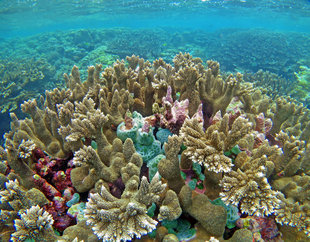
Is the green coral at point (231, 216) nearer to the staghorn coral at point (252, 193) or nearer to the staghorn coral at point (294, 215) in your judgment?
the staghorn coral at point (252, 193)

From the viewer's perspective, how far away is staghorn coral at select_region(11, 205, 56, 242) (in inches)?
68.6

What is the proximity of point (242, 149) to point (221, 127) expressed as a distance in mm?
470

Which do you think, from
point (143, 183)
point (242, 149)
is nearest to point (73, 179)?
point (143, 183)

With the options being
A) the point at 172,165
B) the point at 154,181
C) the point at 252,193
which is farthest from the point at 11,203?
the point at 252,193

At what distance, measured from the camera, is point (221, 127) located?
2.56 metres

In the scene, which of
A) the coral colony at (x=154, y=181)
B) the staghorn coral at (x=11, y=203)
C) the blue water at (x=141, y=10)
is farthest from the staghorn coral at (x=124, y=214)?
the blue water at (x=141, y=10)

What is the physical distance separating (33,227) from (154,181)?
1.36m

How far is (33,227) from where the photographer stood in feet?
5.93

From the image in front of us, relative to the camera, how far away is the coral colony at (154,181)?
6.09ft

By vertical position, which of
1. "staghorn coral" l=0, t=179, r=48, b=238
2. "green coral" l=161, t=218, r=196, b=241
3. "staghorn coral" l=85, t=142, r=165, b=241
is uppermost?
"staghorn coral" l=85, t=142, r=165, b=241

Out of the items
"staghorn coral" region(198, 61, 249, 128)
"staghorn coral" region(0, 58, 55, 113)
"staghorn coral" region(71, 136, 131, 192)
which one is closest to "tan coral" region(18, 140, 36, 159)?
"staghorn coral" region(71, 136, 131, 192)

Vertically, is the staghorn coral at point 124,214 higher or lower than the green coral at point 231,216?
higher

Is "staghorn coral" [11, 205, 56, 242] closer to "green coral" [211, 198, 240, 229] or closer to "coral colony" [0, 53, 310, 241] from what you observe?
"coral colony" [0, 53, 310, 241]

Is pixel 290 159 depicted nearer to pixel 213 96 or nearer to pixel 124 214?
pixel 213 96
